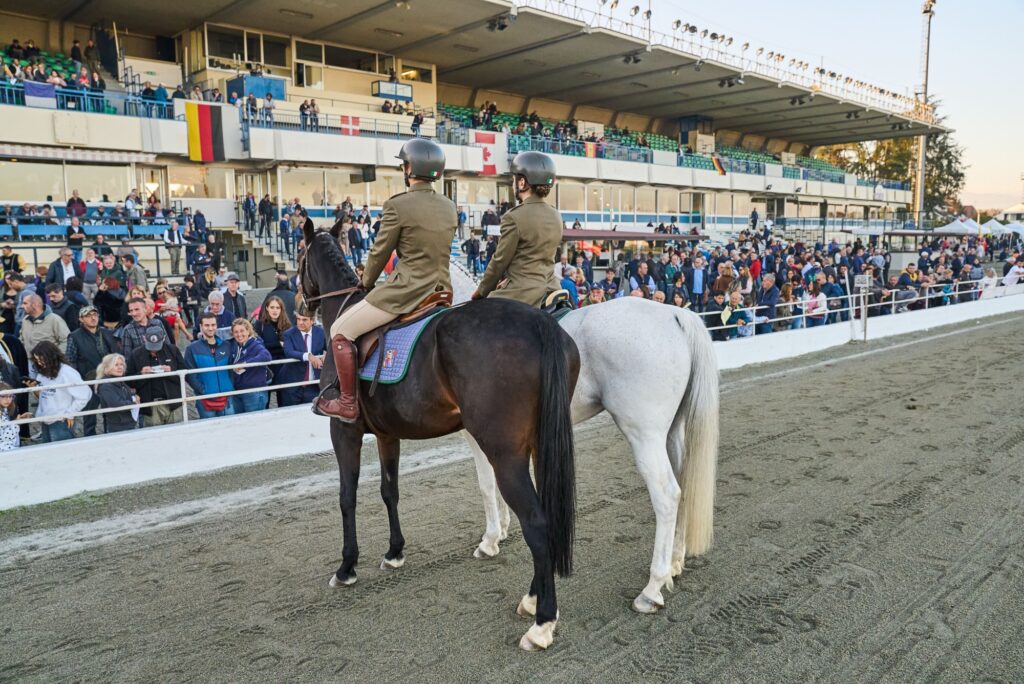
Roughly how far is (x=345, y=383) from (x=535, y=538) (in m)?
1.64

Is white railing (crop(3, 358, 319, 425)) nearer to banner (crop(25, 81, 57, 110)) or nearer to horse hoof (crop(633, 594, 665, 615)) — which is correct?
horse hoof (crop(633, 594, 665, 615))

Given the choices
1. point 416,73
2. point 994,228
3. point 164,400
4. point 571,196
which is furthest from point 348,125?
point 994,228

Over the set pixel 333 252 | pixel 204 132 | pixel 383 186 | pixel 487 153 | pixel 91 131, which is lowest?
pixel 333 252

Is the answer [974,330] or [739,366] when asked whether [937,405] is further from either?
[974,330]

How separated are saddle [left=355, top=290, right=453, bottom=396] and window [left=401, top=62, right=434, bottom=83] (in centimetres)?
3210

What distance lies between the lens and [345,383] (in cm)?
471

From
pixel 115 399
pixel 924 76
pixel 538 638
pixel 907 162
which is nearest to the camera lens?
pixel 538 638

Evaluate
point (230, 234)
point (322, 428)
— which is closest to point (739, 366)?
point (322, 428)

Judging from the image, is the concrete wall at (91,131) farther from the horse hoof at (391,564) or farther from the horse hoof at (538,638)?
the horse hoof at (538,638)

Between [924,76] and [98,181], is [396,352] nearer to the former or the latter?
[98,181]

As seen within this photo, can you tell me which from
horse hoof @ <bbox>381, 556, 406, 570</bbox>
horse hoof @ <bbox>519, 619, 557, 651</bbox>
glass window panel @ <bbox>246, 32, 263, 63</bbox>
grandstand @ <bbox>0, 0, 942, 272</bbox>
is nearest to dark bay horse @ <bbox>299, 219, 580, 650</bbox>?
horse hoof @ <bbox>519, 619, 557, 651</bbox>

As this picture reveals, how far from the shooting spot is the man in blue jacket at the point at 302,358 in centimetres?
865

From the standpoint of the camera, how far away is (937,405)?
9.45 m

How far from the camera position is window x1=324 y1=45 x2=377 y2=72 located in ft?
103
